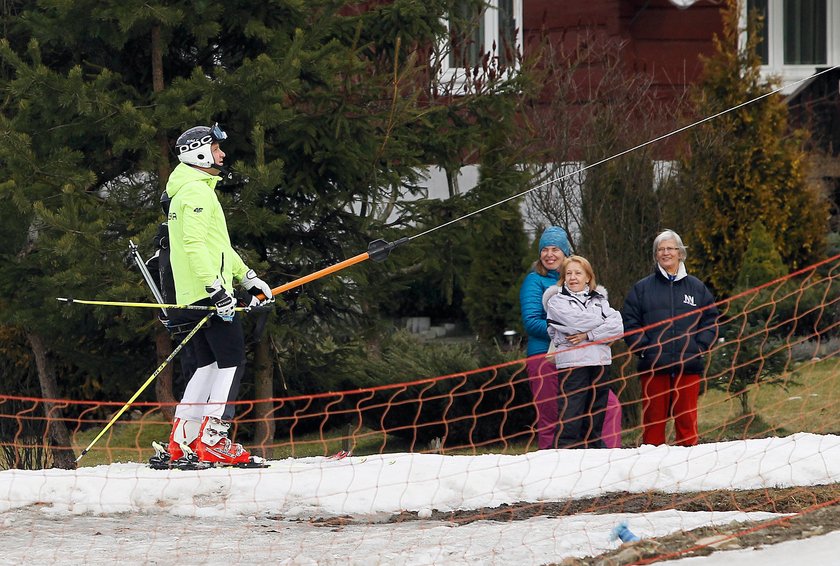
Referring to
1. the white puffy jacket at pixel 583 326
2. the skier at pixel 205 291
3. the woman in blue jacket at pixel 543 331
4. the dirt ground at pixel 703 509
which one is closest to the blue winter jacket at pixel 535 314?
the woman in blue jacket at pixel 543 331

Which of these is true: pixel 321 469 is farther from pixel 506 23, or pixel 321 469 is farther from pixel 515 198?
pixel 506 23

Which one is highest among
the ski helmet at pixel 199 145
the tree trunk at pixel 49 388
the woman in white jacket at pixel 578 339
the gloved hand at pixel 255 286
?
the ski helmet at pixel 199 145

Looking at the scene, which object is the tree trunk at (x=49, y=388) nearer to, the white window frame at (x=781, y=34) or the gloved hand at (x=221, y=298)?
the gloved hand at (x=221, y=298)

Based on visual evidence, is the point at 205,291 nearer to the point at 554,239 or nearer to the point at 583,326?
the point at 583,326

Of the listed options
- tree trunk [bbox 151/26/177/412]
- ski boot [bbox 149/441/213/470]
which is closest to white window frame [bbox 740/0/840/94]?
tree trunk [bbox 151/26/177/412]

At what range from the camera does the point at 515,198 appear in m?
10.8

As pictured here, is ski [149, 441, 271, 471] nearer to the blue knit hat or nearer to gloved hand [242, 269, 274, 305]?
gloved hand [242, 269, 274, 305]

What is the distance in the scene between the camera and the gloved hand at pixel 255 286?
7941 mm

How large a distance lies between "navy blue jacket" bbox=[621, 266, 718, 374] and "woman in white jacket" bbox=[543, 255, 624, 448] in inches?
9.3

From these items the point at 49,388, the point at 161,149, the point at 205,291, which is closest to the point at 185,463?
the point at 205,291

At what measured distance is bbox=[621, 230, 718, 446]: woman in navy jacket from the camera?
861 cm

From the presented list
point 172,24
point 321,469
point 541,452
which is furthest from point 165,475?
point 172,24

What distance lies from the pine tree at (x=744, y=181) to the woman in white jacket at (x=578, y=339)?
6.56 m

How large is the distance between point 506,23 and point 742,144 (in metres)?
3.21
